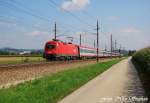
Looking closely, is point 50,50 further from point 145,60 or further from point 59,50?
point 145,60

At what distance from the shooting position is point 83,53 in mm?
76125

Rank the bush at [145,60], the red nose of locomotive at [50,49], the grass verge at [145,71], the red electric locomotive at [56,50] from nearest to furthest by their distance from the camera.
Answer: the grass verge at [145,71], the bush at [145,60], the red nose of locomotive at [50,49], the red electric locomotive at [56,50]

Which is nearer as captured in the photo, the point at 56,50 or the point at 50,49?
the point at 56,50

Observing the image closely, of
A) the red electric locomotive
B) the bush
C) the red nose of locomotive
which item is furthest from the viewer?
the red electric locomotive

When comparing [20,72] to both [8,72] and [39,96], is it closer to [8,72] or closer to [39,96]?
[8,72]

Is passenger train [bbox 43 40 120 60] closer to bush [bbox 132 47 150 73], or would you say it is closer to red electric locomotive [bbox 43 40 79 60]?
red electric locomotive [bbox 43 40 79 60]

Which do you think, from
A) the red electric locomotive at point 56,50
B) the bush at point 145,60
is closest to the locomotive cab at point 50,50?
the red electric locomotive at point 56,50

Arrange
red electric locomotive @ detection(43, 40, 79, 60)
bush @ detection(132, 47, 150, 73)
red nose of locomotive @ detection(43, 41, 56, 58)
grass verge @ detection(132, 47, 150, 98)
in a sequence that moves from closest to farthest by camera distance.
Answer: grass verge @ detection(132, 47, 150, 98)
bush @ detection(132, 47, 150, 73)
red nose of locomotive @ detection(43, 41, 56, 58)
red electric locomotive @ detection(43, 40, 79, 60)

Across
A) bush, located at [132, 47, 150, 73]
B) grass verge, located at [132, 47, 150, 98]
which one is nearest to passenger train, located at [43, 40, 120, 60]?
bush, located at [132, 47, 150, 73]

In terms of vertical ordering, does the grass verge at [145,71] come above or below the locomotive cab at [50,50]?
below

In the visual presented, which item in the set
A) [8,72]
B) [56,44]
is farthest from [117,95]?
[56,44]

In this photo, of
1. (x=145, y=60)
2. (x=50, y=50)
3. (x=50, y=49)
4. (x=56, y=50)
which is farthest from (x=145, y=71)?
(x=50, y=49)

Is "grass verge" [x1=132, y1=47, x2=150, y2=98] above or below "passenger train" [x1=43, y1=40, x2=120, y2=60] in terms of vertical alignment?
below

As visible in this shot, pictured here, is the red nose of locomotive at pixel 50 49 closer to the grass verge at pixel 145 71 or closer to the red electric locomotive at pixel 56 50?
the red electric locomotive at pixel 56 50
